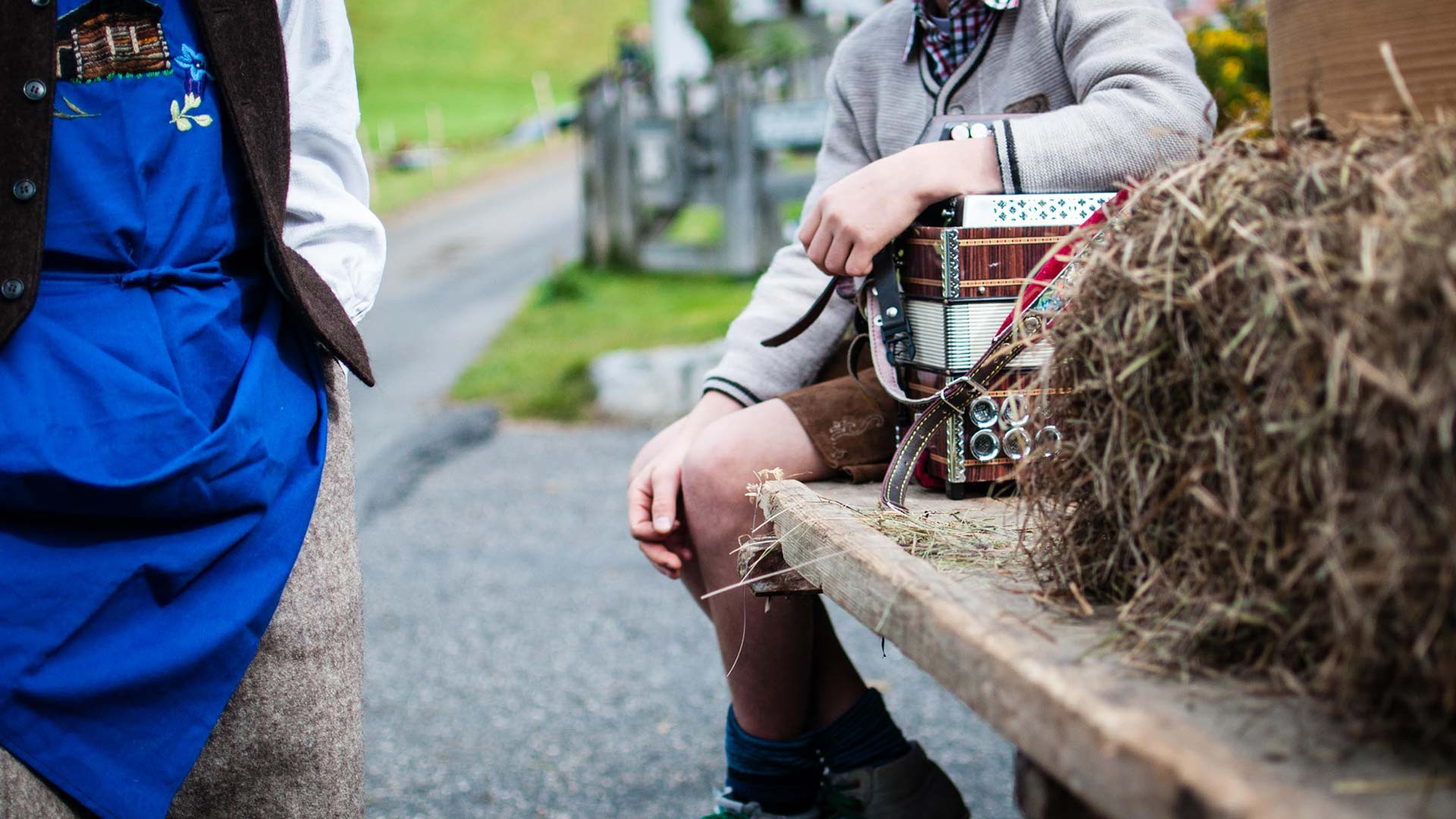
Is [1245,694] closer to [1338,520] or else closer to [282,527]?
[1338,520]

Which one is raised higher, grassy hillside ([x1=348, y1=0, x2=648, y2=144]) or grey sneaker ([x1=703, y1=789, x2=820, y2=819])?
grassy hillside ([x1=348, y1=0, x2=648, y2=144])

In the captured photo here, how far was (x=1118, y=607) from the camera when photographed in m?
0.98

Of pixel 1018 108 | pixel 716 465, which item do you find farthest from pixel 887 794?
pixel 1018 108

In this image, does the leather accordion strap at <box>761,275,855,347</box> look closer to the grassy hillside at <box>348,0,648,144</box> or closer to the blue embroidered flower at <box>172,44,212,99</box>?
the blue embroidered flower at <box>172,44,212,99</box>

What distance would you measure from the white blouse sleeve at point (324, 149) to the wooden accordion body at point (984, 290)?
743 mm

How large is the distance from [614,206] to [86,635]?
32.0 feet

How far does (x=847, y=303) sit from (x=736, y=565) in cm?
45

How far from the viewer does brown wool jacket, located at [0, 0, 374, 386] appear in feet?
4.36

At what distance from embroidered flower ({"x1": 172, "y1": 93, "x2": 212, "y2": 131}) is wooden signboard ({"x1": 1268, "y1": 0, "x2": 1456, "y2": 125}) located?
1206 mm

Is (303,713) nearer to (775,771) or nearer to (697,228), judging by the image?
(775,771)

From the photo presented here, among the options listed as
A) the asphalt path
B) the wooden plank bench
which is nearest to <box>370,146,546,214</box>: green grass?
the asphalt path

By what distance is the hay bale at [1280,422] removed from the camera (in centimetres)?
70

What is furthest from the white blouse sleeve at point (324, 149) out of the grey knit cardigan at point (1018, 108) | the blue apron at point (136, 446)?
the grey knit cardigan at point (1018, 108)

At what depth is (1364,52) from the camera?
3.72 ft
